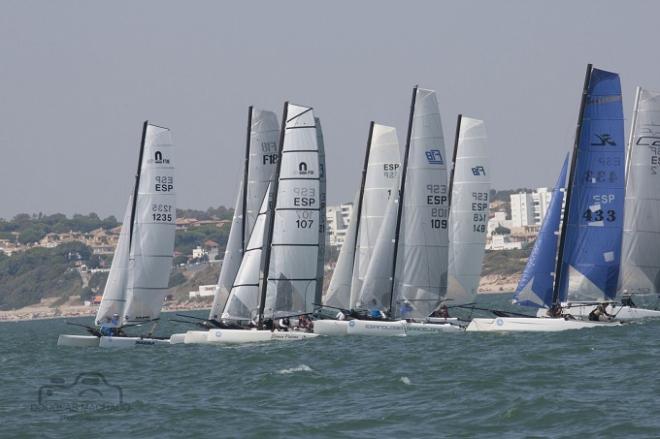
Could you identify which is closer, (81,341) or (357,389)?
(357,389)

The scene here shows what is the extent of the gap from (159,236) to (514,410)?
2314 centimetres

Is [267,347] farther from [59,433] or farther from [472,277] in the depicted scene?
[59,433]

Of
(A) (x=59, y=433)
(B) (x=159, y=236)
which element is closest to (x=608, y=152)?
(B) (x=159, y=236)

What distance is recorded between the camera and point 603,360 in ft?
107

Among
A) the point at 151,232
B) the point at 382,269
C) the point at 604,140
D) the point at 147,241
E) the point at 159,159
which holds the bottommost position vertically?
the point at 382,269

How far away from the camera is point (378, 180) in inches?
1873

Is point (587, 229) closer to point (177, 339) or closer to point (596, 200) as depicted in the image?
point (596, 200)

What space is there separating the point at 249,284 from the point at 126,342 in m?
4.81

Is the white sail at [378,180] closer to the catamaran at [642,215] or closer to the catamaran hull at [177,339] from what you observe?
the catamaran hull at [177,339]

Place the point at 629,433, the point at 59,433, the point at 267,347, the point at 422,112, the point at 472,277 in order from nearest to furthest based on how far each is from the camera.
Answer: the point at 629,433 < the point at 59,433 < the point at 267,347 < the point at 422,112 < the point at 472,277

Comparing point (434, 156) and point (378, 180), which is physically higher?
point (434, 156)

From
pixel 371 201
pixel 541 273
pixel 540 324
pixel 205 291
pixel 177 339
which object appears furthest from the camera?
pixel 205 291

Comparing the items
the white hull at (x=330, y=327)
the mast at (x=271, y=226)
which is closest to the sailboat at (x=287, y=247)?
the mast at (x=271, y=226)

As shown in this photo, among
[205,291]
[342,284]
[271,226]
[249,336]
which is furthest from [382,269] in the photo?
[205,291]
